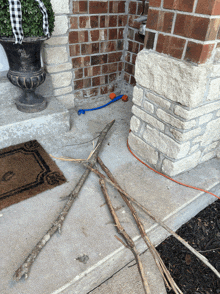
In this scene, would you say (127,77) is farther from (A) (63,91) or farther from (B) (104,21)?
(A) (63,91)

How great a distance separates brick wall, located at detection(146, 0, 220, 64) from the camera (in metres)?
1.21

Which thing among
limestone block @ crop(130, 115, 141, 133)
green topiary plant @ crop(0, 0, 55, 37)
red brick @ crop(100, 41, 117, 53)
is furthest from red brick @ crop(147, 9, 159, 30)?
red brick @ crop(100, 41, 117, 53)

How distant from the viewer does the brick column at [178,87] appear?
50.6 inches

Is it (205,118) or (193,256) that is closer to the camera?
(193,256)

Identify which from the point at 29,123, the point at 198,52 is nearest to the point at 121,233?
the point at 198,52

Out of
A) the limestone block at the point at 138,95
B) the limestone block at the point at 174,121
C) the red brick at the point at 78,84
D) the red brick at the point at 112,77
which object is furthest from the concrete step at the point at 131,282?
the red brick at the point at 112,77

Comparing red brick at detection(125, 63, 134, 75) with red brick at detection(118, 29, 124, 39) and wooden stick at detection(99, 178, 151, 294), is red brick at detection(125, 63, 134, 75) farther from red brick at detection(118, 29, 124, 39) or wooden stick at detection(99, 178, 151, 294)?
wooden stick at detection(99, 178, 151, 294)

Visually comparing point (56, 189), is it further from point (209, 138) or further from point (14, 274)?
point (209, 138)

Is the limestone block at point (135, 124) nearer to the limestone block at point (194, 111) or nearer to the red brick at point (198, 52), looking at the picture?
the limestone block at point (194, 111)

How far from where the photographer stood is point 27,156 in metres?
1.93

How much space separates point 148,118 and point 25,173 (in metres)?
1.09

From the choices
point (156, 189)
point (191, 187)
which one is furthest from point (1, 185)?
point (191, 187)

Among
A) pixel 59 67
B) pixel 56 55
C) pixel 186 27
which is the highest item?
pixel 186 27

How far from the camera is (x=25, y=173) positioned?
1.77 m
